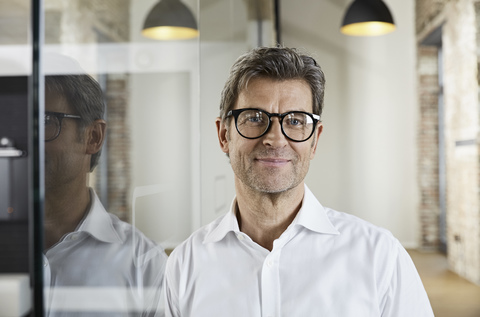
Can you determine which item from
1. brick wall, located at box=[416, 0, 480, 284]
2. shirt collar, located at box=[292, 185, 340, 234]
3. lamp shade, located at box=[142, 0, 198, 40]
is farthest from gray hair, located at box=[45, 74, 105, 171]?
brick wall, located at box=[416, 0, 480, 284]

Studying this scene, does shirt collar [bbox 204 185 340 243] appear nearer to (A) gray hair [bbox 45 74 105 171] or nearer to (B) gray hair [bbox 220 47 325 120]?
(B) gray hair [bbox 220 47 325 120]

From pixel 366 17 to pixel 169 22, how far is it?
6.97 feet

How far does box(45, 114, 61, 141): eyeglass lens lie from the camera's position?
1.64 feet

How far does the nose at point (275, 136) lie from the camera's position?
23.7 inches

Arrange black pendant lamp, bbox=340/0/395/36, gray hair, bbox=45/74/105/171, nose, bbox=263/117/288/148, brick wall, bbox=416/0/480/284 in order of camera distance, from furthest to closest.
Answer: brick wall, bbox=416/0/480/284, black pendant lamp, bbox=340/0/395/36, nose, bbox=263/117/288/148, gray hair, bbox=45/74/105/171

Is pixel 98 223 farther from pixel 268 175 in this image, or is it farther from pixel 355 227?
pixel 355 227

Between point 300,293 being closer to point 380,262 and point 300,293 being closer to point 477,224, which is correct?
point 380,262

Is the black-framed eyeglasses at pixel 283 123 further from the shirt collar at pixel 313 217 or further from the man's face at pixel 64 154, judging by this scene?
the man's face at pixel 64 154

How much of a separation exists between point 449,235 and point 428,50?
63.5 inches

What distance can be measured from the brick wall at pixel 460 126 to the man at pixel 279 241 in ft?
8.37

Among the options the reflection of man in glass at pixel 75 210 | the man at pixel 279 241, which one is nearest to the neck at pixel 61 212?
the reflection of man in glass at pixel 75 210

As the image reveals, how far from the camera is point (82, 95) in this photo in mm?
497

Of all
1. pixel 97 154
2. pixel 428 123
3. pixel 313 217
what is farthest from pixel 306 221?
pixel 428 123

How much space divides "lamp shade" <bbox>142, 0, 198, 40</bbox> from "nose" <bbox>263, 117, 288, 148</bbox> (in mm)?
200
